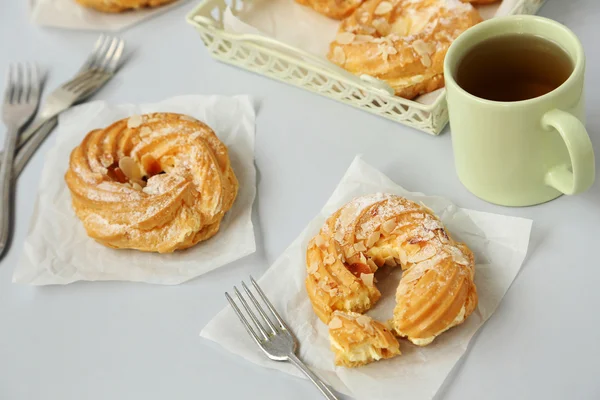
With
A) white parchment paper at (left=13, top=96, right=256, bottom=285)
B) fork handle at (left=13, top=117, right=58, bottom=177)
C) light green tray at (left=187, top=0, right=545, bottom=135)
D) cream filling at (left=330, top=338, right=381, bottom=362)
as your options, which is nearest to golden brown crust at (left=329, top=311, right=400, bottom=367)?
cream filling at (left=330, top=338, right=381, bottom=362)

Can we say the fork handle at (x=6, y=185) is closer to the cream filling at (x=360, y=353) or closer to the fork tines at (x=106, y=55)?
the fork tines at (x=106, y=55)

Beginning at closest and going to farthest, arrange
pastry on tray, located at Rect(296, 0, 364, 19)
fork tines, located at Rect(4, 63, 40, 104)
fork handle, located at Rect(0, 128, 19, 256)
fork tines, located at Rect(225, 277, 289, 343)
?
fork tines, located at Rect(225, 277, 289, 343) < fork handle, located at Rect(0, 128, 19, 256) < pastry on tray, located at Rect(296, 0, 364, 19) < fork tines, located at Rect(4, 63, 40, 104)

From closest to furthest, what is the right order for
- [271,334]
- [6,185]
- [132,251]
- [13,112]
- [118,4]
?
1. [271,334]
2. [132,251]
3. [6,185]
4. [13,112]
5. [118,4]

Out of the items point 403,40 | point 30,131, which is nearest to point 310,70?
point 403,40

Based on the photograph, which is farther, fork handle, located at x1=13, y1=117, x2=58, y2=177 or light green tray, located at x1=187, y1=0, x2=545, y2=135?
fork handle, located at x1=13, y1=117, x2=58, y2=177

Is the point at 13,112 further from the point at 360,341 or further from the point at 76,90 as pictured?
the point at 360,341

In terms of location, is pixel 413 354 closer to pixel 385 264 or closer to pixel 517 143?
pixel 385 264

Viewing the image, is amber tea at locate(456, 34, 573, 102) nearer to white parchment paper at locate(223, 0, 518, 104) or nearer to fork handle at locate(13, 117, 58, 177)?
white parchment paper at locate(223, 0, 518, 104)

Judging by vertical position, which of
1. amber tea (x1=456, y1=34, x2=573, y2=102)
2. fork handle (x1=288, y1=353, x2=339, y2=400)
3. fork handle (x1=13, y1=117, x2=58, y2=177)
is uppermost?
amber tea (x1=456, y1=34, x2=573, y2=102)
